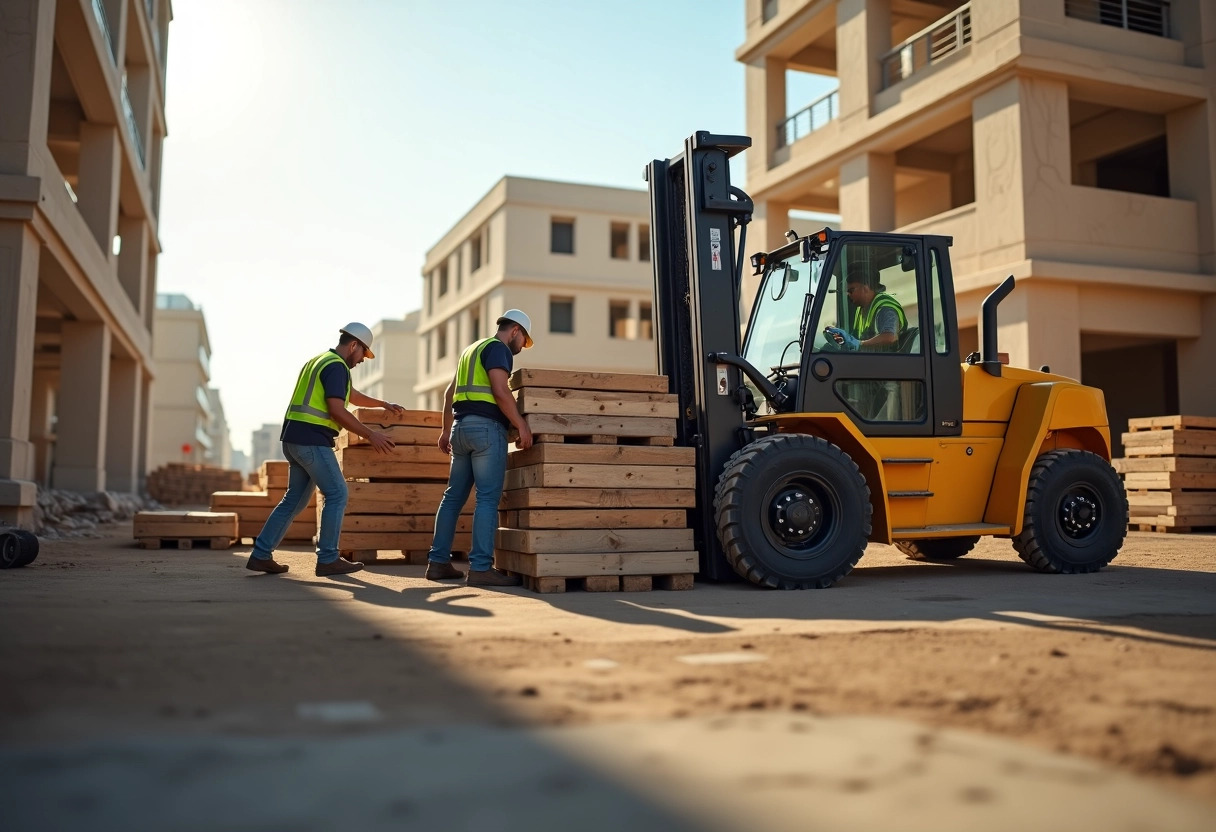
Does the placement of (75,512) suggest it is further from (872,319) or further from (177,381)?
(177,381)

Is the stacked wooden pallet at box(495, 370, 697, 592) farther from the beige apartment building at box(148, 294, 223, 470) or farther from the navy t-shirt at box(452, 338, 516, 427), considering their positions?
the beige apartment building at box(148, 294, 223, 470)

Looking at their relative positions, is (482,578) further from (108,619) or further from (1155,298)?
(1155,298)

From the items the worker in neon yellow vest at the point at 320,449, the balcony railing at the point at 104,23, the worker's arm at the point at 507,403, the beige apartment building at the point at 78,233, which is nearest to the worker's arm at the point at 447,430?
the worker in neon yellow vest at the point at 320,449

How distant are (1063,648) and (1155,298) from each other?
15796mm

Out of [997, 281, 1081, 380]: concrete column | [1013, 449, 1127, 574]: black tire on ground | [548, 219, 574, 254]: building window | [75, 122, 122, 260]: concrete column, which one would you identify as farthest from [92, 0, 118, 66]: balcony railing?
[548, 219, 574, 254]: building window

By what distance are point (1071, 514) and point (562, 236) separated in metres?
32.6

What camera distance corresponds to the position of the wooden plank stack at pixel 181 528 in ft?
39.8

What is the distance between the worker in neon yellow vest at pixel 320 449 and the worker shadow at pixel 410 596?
0.44 metres

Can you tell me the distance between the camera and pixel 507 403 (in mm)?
7355

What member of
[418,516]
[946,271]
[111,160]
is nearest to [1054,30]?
[946,271]

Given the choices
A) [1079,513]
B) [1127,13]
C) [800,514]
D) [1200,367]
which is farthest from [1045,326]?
[800,514]

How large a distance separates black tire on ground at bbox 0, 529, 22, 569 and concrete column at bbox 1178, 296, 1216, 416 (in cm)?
1827

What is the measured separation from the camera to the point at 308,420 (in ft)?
26.9

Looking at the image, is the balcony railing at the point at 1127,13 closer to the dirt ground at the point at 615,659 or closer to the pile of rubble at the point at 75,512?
the dirt ground at the point at 615,659
